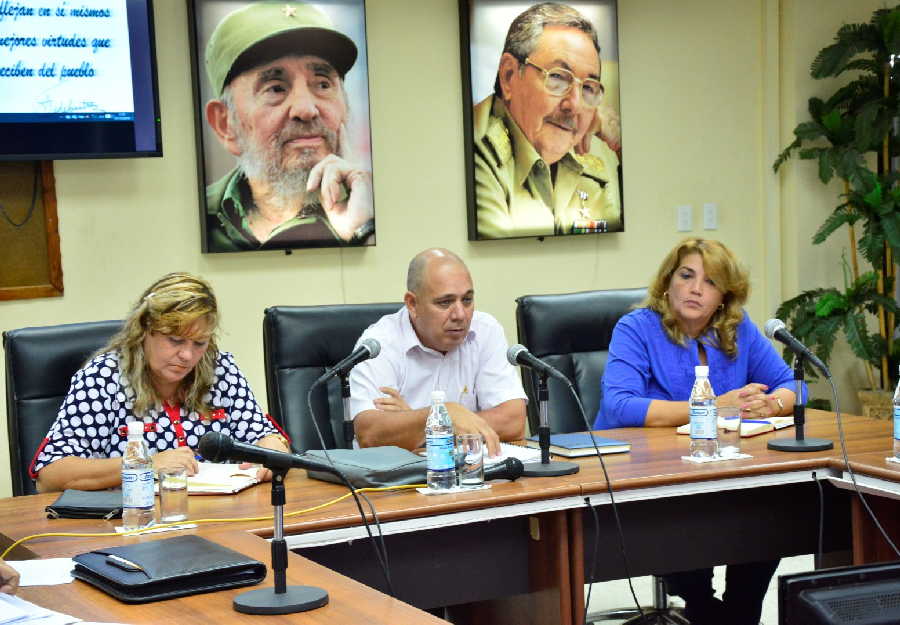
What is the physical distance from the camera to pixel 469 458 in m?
2.42

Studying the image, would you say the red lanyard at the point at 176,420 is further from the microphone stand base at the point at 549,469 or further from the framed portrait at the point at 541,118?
the framed portrait at the point at 541,118

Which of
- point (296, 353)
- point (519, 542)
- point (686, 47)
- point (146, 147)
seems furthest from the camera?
point (686, 47)

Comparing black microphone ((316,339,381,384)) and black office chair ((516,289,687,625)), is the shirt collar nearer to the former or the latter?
black office chair ((516,289,687,625))

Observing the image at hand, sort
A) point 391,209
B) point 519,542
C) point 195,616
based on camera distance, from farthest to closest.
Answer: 1. point 391,209
2. point 519,542
3. point 195,616

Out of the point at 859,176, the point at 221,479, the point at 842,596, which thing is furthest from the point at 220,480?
the point at 859,176

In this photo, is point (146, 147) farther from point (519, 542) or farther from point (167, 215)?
point (519, 542)

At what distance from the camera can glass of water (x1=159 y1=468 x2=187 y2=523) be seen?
7.14 ft

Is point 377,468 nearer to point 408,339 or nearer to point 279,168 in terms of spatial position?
point 408,339

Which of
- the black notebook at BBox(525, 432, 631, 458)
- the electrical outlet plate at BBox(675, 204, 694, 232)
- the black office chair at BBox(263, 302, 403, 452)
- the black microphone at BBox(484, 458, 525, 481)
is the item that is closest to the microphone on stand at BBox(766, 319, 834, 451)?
the black notebook at BBox(525, 432, 631, 458)

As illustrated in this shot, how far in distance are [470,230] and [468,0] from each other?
34.1 inches

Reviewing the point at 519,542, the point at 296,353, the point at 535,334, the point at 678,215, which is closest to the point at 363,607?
the point at 519,542

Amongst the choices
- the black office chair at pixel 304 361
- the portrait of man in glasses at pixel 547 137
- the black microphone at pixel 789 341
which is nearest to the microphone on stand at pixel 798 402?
the black microphone at pixel 789 341

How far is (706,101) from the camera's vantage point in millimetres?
4891

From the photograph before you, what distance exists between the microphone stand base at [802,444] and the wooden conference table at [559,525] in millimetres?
31
